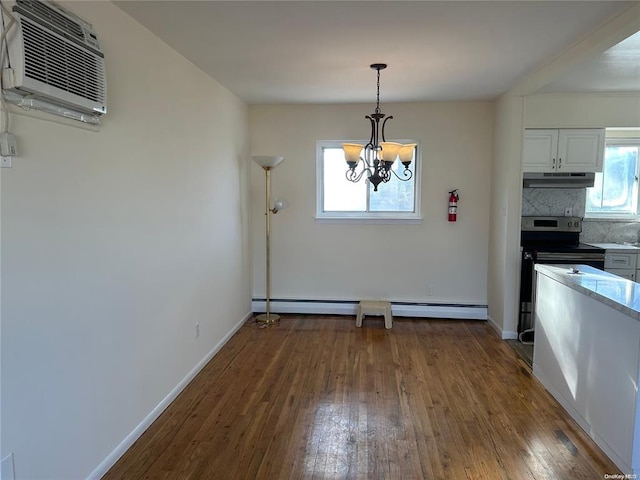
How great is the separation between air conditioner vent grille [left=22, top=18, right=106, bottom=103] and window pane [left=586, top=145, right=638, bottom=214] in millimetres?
5234

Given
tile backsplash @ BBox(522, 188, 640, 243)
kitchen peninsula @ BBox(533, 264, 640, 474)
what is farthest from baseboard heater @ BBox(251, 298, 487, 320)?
kitchen peninsula @ BBox(533, 264, 640, 474)

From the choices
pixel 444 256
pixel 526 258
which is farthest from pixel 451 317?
pixel 526 258

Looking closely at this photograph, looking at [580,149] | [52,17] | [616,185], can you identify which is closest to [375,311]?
[580,149]

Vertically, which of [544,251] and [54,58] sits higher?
[54,58]

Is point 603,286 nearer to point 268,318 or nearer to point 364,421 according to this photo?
point 364,421

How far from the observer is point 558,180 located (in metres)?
4.54

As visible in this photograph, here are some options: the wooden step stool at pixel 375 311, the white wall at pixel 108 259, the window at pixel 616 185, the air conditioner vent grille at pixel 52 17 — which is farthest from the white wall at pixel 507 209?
the air conditioner vent grille at pixel 52 17

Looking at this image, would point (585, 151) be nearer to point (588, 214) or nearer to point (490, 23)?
point (588, 214)

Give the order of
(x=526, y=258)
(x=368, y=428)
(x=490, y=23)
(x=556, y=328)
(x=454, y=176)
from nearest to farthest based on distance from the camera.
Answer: (x=490, y=23) → (x=368, y=428) → (x=556, y=328) → (x=526, y=258) → (x=454, y=176)

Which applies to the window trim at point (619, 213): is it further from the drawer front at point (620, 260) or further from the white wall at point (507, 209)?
the white wall at point (507, 209)

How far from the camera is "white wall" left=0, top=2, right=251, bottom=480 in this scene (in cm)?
175

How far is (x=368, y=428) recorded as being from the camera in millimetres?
2758

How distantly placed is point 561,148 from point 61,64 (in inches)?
174

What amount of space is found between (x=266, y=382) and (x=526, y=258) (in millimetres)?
2887
